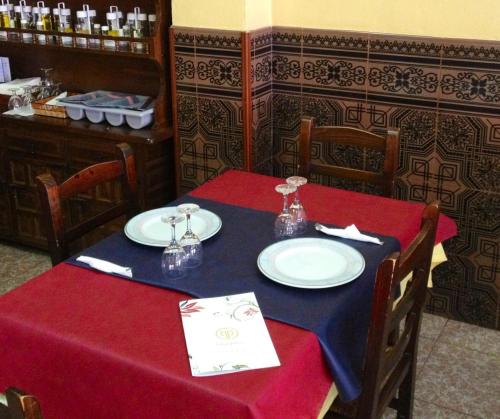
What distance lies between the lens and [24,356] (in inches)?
55.0

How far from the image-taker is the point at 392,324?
56.5 inches

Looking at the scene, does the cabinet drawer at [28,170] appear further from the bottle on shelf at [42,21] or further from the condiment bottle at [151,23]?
the condiment bottle at [151,23]

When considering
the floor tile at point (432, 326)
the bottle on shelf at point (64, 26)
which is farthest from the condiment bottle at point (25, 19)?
the floor tile at point (432, 326)

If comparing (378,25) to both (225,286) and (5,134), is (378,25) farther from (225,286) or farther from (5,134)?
(5,134)

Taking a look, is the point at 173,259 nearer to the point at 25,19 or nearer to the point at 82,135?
the point at 82,135

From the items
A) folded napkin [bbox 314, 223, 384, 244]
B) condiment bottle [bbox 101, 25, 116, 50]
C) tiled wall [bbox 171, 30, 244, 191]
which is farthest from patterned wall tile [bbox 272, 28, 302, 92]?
folded napkin [bbox 314, 223, 384, 244]

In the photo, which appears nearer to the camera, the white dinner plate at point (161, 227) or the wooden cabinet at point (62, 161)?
the white dinner plate at point (161, 227)

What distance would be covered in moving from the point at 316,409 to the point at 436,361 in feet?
4.06

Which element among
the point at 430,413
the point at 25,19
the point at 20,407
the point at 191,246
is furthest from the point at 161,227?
the point at 25,19

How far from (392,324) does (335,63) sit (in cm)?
145

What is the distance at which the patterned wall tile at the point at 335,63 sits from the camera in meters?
2.59

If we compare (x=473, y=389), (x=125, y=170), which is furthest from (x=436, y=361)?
(x=125, y=170)

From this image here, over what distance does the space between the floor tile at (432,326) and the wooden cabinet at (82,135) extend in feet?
3.89

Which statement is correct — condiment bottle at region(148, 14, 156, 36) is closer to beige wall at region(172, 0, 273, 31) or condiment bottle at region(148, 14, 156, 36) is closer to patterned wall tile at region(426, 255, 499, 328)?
beige wall at region(172, 0, 273, 31)
